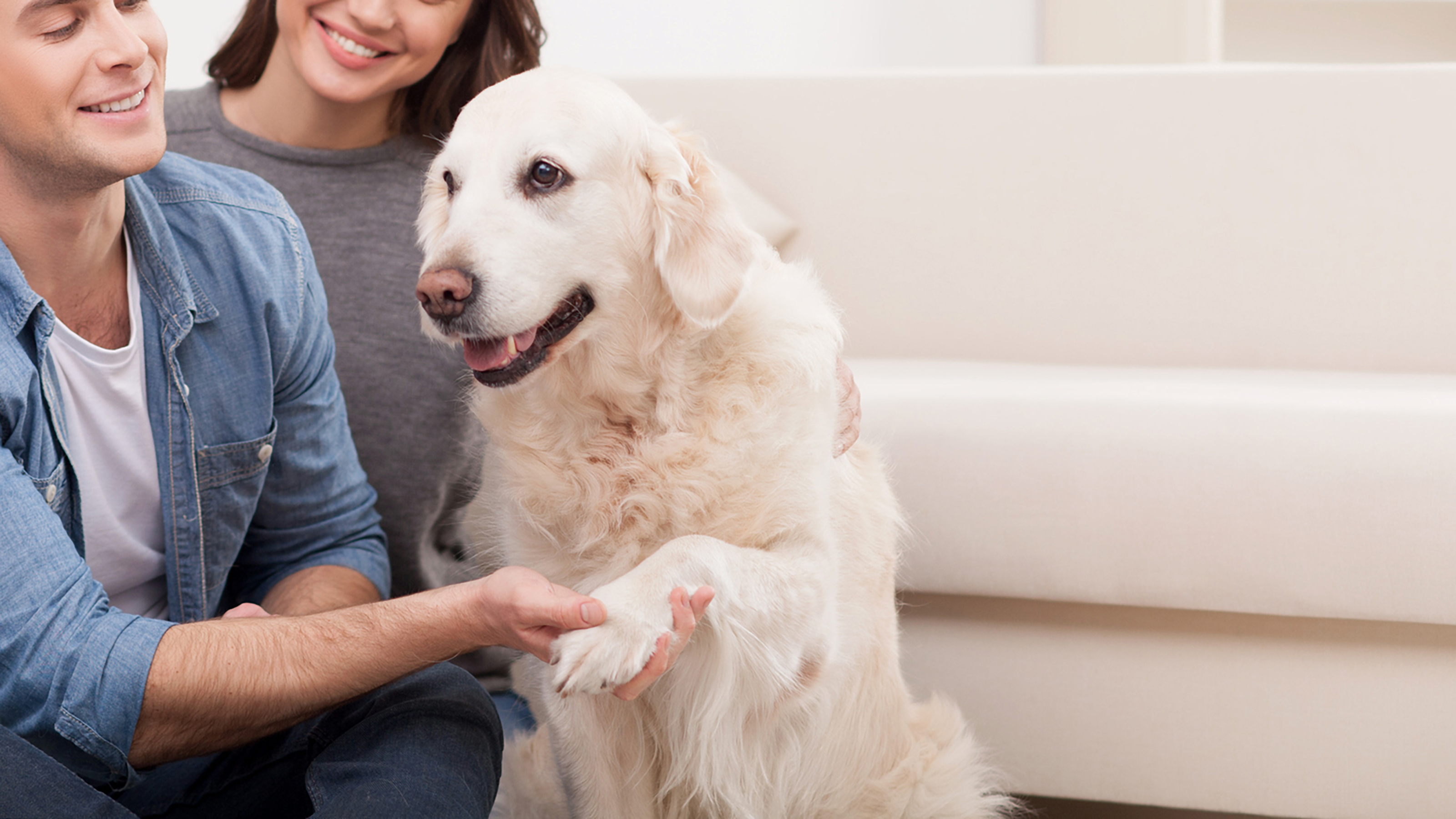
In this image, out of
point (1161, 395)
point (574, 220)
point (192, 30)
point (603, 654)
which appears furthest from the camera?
point (192, 30)

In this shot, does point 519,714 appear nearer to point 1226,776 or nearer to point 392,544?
point 392,544

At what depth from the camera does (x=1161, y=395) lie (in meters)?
1.81

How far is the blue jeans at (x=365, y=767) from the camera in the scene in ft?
3.93

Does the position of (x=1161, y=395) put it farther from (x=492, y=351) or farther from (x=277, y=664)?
(x=277, y=664)

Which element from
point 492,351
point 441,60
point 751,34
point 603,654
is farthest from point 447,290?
point 751,34

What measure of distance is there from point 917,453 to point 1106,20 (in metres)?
3.01

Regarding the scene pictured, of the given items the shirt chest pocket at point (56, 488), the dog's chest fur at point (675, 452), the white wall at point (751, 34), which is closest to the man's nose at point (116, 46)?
the shirt chest pocket at point (56, 488)

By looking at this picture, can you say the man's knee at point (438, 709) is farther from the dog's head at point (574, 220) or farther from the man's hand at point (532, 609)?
the dog's head at point (574, 220)

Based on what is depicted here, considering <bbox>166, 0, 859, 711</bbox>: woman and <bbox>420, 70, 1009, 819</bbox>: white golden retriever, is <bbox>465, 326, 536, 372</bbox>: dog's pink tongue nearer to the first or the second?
<bbox>420, 70, 1009, 819</bbox>: white golden retriever

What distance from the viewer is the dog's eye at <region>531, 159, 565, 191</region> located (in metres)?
1.31

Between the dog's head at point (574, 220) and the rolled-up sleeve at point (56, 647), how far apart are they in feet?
1.53

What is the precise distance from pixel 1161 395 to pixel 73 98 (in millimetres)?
1619

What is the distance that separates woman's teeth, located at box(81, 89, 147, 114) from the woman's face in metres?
0.65

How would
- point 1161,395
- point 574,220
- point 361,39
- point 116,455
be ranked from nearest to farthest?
point 574,220 < point 116,455 < point 1161,395 < point 361,39
